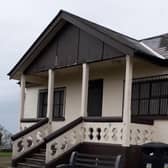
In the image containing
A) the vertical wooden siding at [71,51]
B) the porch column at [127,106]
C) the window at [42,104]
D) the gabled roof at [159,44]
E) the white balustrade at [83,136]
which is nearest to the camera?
the porch column at [127,106]

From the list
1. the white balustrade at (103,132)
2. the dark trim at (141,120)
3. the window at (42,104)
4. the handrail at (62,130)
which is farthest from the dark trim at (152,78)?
the window at (42,104)

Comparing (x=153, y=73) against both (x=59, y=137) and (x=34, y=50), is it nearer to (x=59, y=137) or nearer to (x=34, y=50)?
(x=59, y=137)

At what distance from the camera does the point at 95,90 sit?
61.6 feet

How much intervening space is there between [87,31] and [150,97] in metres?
3.37

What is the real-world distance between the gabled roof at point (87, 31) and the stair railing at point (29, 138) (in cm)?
303

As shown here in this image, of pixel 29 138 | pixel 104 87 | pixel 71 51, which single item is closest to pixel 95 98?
pixel 104 87

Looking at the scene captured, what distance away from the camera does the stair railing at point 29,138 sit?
18094 millimetres

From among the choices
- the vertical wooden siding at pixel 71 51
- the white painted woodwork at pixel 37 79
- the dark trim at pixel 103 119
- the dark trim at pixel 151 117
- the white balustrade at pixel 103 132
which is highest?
the vertical wooden siding at pixel 71 51

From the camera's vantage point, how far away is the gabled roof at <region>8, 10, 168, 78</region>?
14820mm

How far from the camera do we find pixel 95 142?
15.6 meters

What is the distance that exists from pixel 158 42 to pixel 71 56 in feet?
12.5

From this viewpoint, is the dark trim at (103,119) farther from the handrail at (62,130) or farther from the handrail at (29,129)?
the handrail at (29,129)

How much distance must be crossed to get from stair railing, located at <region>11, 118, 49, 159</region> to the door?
2042mm

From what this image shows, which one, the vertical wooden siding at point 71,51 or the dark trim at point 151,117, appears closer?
the dark trim at point 151,117
